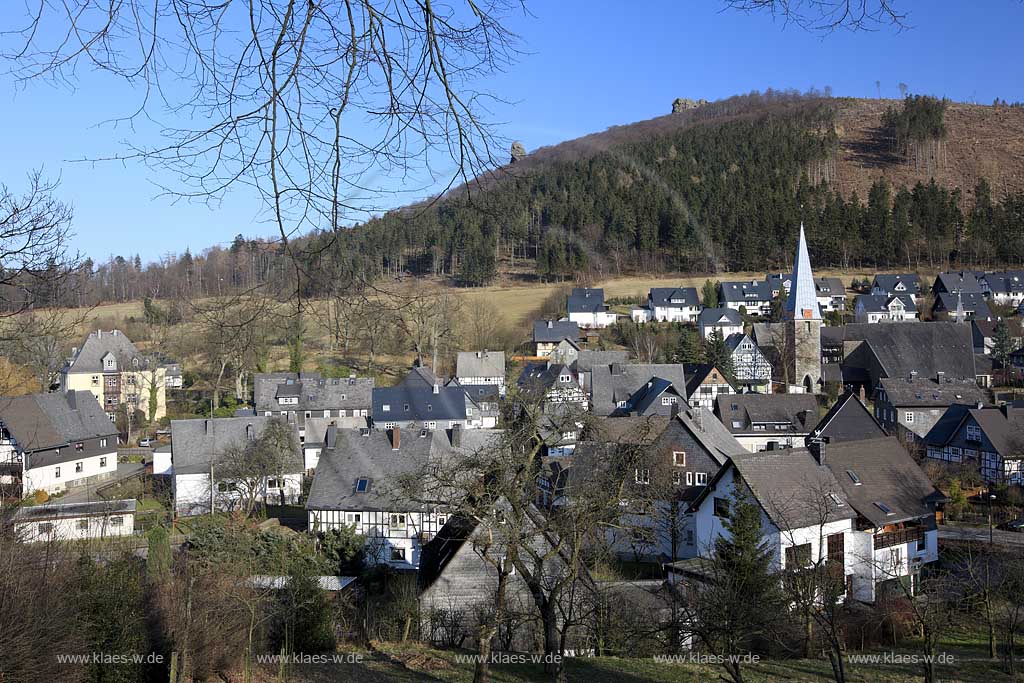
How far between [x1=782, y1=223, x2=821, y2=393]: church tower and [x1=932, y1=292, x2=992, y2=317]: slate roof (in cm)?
1665

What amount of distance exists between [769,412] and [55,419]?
2730 cm

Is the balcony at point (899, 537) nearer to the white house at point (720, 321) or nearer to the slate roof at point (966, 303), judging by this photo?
the white house at point (720, 321)

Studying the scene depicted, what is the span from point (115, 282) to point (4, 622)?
3.15m

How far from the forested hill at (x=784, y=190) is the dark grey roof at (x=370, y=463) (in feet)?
46.4

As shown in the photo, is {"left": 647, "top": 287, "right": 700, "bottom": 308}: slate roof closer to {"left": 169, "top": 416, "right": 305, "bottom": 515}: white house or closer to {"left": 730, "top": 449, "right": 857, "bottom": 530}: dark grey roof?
{"left": 169, "top": 416, "right": 305, "bottom": 515}: white house

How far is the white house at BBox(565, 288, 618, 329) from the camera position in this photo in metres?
58.5

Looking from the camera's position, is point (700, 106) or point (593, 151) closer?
point (593, 151)

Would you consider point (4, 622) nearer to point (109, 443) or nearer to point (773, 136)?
point (109, 443)

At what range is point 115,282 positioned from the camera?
7371 mm

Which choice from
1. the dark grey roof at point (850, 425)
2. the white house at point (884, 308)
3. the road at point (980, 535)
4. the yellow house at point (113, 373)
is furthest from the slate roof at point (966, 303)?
the yellow house at point (113, 373)

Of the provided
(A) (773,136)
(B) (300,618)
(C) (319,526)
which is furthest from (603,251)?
(B) (300,618)

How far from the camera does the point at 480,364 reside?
47438mm

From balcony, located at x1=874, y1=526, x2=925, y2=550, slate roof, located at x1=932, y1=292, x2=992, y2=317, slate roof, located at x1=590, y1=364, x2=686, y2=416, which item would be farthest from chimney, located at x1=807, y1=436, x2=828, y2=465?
slate roof, located at x1=932, y1=292, x2=992, y2=317

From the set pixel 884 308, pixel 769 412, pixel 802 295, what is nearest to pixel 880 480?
pixel 769 412
